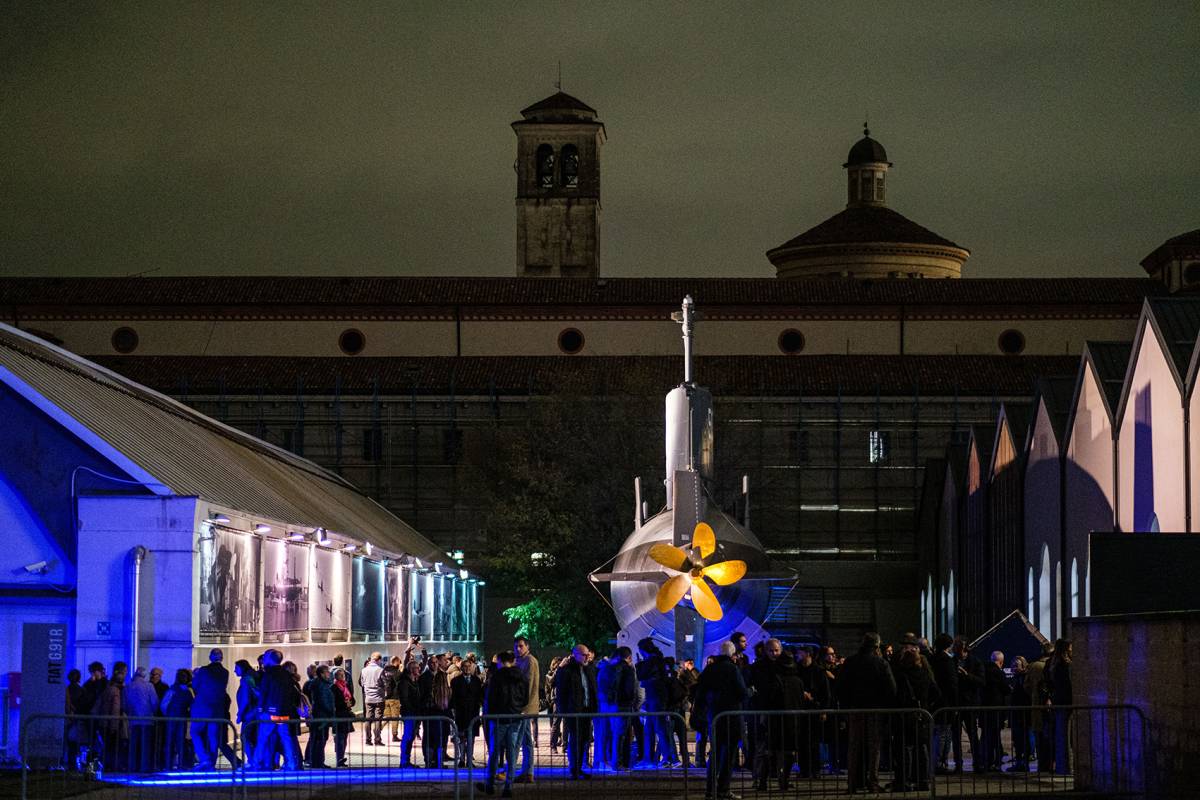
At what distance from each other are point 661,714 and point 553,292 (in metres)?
56.0

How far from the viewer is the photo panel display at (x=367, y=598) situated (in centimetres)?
3941

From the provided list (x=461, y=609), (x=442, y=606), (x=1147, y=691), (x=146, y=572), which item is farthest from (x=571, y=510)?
(x=1147, y=691)

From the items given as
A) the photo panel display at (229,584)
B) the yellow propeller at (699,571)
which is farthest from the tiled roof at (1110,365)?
the photo panel display at (229,584)

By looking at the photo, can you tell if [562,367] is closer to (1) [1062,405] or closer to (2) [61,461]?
(1) [1062,405]

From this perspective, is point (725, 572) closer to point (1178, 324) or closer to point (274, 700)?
point (274, 700)

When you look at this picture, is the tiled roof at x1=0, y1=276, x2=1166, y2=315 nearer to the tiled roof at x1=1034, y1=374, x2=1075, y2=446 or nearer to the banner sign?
the tiled roof at x1=1034, y1=374, x2=1075, y2=446

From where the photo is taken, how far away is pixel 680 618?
100 ft

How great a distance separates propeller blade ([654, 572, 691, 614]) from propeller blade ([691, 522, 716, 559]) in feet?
1.56

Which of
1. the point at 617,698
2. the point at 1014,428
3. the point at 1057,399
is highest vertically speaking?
the point at 1057,399

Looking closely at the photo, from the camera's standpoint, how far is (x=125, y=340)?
7462 cm

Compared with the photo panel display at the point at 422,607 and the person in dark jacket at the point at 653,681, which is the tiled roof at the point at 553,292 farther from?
the person in dark jacket at the point at 653,681

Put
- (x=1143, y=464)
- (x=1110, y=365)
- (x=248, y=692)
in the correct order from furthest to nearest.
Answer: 1. (x=1110, y=365)
2. (x=1143, y=464)
3. (x=248, y=692)

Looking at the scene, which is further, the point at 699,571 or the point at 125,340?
the point at 125,340

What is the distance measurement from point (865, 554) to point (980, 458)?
17689 mm
